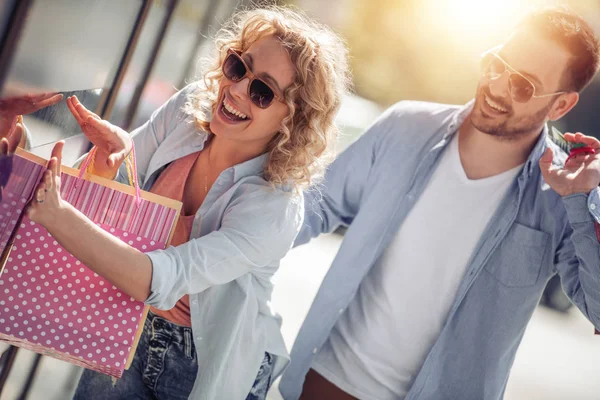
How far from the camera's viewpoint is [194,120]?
7.13ft

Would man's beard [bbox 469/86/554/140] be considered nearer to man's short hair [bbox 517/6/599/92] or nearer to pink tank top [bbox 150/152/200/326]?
man's short hair [bbox 517/6/599/92]

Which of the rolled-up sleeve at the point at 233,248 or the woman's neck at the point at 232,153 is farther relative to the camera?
the woman's neck at the point at 232,153

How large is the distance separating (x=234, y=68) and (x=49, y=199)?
0.76 metres

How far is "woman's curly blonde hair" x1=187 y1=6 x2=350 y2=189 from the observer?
6.73 feet

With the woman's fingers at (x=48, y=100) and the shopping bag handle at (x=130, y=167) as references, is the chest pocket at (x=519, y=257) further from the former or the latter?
the woman's fingers at (x=48, y=100)

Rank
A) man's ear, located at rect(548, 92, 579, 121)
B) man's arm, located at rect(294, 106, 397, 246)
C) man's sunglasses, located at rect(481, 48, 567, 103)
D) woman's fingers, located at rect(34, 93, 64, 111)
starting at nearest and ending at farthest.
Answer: woman's fingers, located at rect(34, 93, 64, 111) → man's sunglasses, located at rect(481, 48, 567, 103) → man's ear, located at rect(548, 92, 579, 121) → man's arm, located at rect(294, 106, 397, 246)

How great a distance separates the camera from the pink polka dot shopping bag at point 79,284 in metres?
1.64

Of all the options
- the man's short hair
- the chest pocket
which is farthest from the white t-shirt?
the man's short hair

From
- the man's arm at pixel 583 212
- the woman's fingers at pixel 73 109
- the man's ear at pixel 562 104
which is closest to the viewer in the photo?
the woman's fingers at pixel 73 109

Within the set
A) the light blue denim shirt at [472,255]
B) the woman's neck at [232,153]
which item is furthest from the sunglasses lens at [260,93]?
the light blue denim shirt at [472,255]

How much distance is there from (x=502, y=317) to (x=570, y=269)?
1.04 ft

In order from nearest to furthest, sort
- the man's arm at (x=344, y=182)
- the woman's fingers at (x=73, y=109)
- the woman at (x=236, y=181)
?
the woman's fingers at (x=73, y=109) < the woman at (x=236, y=181) < the man's arm at (x=344, y=182)

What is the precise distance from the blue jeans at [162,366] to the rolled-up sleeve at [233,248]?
1.06 feet

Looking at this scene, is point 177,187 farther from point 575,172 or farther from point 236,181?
point 575,172
